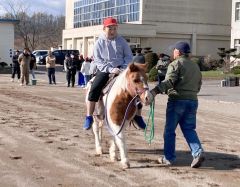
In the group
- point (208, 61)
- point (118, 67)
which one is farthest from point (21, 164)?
point (208, 61)

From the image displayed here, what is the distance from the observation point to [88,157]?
896 cm

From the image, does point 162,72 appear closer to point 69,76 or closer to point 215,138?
point 69,76

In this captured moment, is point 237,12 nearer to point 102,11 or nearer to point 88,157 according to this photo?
point 102,11

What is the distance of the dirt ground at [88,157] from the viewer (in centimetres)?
749

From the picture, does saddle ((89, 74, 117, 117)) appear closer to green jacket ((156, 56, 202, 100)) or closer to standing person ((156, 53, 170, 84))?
green jacket ((156, 56, 202, 100))

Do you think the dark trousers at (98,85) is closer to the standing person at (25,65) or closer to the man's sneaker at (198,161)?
Answer: the man's sneaker at (198,161)

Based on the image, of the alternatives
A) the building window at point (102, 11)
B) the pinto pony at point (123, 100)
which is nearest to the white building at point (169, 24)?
the building window at point (102, 11)

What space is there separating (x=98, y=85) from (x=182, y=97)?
1459 millimetres

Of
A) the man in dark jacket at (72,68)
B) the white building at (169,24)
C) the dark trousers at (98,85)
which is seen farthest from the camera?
the white building at (169,24)

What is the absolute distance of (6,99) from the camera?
19.7 meters

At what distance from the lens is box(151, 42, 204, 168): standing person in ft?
26.7

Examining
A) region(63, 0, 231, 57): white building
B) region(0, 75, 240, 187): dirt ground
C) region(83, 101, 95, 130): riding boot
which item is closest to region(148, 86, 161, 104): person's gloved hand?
region(0, 75, 240, 187): dirt ground

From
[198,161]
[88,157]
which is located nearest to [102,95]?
[88,157]

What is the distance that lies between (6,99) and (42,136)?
9087 millimetres
